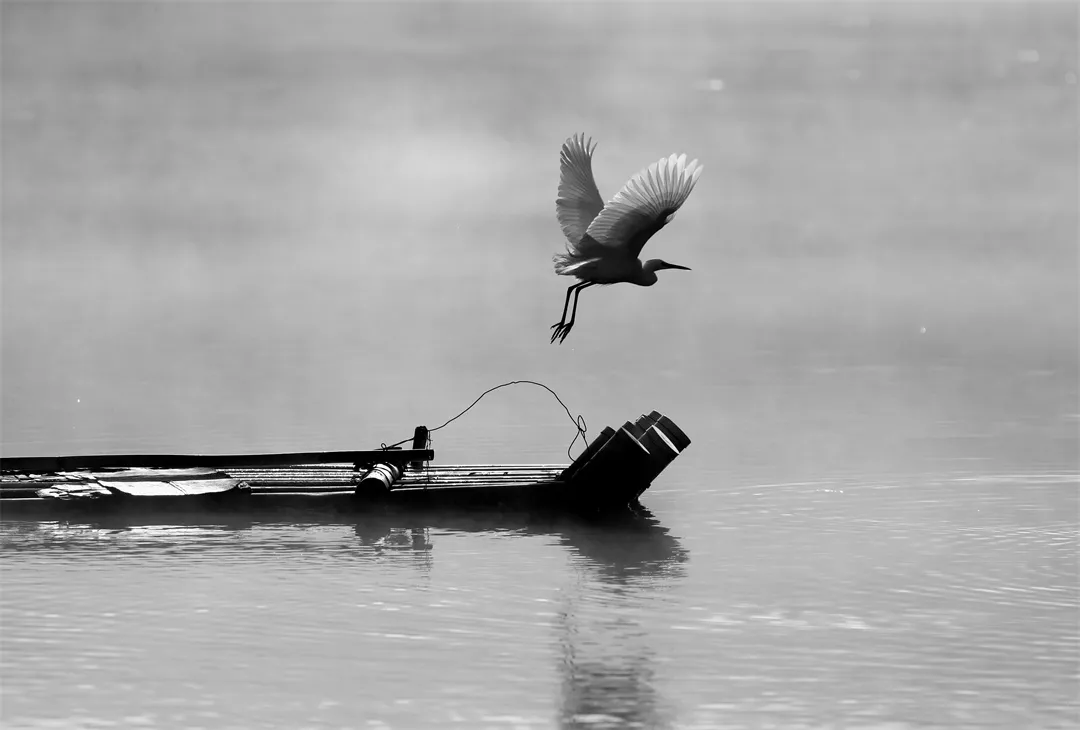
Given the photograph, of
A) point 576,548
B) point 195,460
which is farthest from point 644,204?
point 195,460

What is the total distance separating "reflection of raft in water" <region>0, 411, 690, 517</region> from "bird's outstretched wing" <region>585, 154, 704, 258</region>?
2591mm

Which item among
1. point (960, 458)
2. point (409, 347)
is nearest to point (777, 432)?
point (960, 458)

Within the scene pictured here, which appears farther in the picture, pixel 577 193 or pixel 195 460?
pixel 195 460

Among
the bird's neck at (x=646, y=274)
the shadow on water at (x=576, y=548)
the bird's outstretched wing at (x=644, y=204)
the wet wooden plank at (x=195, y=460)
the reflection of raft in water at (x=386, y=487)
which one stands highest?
the bird's outstretched wing at (x=644, y=204)

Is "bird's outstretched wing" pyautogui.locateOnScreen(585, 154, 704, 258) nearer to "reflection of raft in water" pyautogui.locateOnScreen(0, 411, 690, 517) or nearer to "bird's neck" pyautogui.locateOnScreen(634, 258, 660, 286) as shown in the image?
"bird's neck" pyautogui.locateOnScreen(634, 258, 660, 286)

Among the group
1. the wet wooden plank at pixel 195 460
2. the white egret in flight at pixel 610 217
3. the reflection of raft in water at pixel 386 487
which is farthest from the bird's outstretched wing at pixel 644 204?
the wet wooden plank at pixel 195 460

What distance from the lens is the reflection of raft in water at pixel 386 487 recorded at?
805 inches

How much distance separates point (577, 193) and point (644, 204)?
6.08 ft

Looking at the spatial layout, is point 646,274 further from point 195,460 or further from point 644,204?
point 195,460

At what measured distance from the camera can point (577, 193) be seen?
67.4 feet

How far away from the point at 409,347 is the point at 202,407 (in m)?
83.4

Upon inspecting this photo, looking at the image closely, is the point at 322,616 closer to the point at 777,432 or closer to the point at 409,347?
the point at 777,432

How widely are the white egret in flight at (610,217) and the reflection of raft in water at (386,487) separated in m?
2.08

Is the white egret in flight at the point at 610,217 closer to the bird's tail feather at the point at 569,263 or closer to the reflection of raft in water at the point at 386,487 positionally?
the bird's tail feather at the point at 569,263
